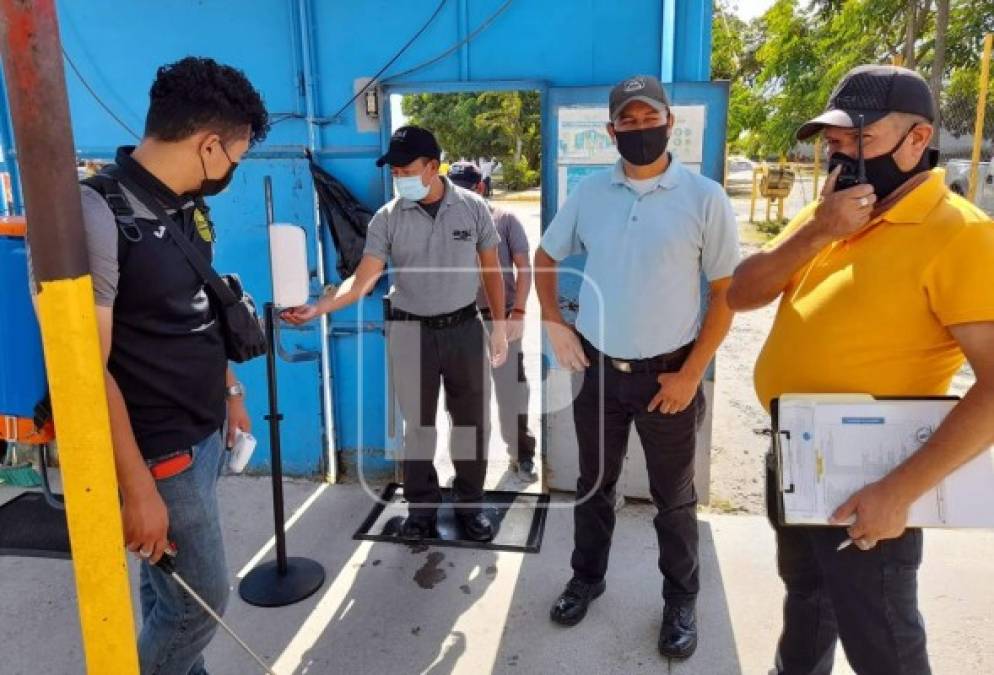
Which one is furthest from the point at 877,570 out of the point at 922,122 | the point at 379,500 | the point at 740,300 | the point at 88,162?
the point at 88,162

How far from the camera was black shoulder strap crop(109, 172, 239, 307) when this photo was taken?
66.7 inches

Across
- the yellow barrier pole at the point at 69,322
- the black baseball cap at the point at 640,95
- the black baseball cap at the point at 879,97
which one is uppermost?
the black baseball cap at the point at 640,95

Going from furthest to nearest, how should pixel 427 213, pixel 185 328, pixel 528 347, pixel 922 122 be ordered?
1. pixel 528 347
2. pixel 427 213
3. pixel 185 328
4. pixel 922 122

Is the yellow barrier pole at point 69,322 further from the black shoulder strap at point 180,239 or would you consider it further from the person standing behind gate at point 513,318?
the person standing behind gate at point 513,318

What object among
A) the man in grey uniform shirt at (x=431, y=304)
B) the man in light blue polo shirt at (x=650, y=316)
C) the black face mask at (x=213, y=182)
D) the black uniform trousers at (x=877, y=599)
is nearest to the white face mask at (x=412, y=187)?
the man in grey uniform shirt at (x=431, y=304)

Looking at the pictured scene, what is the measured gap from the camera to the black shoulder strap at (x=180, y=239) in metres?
1.70

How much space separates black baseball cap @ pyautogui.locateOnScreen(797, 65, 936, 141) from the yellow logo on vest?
164 centimetres

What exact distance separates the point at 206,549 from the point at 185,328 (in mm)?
603

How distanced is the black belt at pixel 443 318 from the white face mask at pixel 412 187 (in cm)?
54

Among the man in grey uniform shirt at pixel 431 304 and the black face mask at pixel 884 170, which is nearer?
the black face mask at pixel 884 170

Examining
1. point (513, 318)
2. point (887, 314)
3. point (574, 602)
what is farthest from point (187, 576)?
point (513, 318)

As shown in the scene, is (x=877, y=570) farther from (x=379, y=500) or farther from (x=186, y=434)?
(x=379, y=500)

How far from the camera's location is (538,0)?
3346 millimetres

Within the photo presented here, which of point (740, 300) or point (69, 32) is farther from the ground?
point (69, 32)
